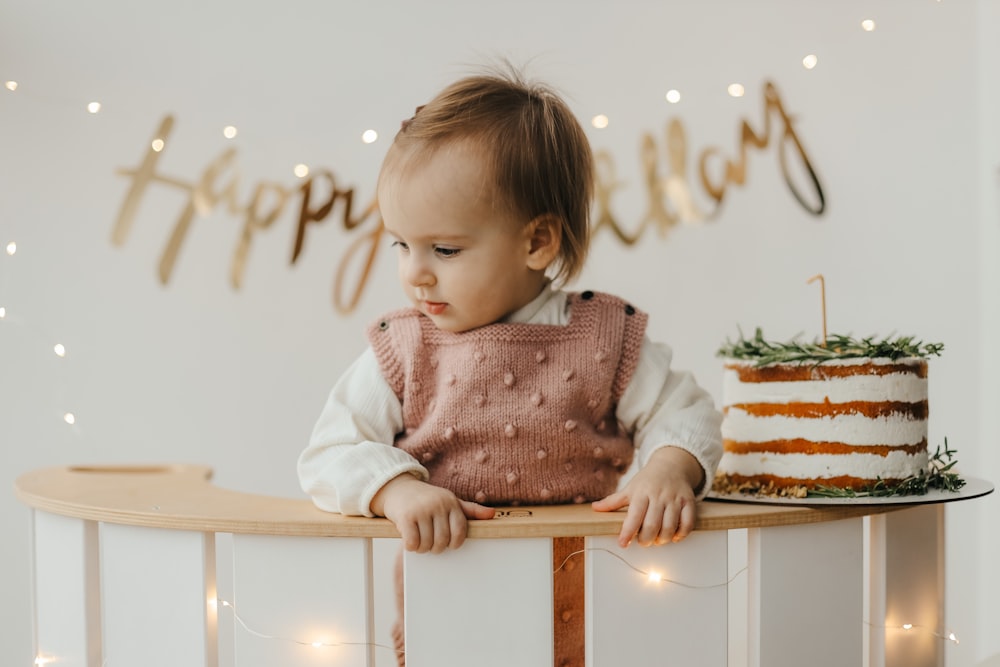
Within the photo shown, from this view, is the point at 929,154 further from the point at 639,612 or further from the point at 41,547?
the point at 41,547

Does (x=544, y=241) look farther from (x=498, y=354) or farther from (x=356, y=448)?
(x=356, y=448)

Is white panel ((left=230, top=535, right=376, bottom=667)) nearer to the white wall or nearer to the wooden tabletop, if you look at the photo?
the wooden tabletop

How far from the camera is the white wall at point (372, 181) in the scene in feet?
6.64

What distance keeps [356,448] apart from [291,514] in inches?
4.0

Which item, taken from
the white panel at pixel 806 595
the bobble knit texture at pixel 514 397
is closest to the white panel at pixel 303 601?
the bobble knit texture at pixel 514 397

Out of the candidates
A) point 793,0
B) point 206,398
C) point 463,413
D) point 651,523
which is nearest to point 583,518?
point 651,523

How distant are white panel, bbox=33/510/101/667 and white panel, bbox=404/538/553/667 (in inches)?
A: 15.7

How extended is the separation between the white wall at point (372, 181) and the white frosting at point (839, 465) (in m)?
0.93

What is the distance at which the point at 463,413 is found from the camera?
1.12 meters

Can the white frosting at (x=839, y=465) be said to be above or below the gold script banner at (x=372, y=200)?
below

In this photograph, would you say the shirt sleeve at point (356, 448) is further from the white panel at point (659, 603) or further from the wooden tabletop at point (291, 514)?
the white panel at point (659, 603)

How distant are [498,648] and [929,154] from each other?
1.56 metres

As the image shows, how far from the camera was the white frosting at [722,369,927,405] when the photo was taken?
1.15 m

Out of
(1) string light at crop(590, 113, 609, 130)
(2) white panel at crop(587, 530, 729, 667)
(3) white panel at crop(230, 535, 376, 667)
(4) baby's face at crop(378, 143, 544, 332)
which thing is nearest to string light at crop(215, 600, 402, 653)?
(3) white panel at crop(230, 535, 376, 667)
